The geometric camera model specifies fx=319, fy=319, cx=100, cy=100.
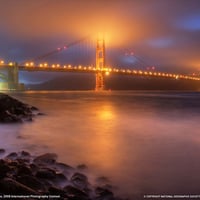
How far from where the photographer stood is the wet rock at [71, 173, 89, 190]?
3208mm

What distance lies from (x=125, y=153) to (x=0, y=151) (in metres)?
1.92

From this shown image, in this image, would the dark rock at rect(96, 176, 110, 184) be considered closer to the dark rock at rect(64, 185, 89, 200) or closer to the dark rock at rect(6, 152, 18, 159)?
the dark rock at rect(64, 185, 89, 200)

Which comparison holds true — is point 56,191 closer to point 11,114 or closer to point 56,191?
point 56,191

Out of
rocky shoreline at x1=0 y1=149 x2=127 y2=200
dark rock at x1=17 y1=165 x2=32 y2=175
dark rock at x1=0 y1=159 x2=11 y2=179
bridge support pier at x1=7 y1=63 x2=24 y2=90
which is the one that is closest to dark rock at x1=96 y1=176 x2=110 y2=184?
rocky shoreline at x1=0 y1=149 x2=127 y2=200

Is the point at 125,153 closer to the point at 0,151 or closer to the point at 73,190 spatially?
the point at 0,151

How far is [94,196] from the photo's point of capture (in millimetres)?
2906

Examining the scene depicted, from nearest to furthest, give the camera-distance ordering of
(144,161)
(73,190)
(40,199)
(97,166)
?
(40,199) < (73,190) < (97,166) < (144,161)

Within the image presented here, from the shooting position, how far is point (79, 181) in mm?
3307

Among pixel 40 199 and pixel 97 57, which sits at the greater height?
Result: pixel 97 57

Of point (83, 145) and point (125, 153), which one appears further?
point (83, 145)

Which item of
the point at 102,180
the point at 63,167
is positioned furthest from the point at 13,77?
the point at 102,180

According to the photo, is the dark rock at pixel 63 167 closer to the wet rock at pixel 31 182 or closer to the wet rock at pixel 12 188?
the wet rock at pixel 31 182

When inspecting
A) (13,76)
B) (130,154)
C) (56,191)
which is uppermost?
(13,76)

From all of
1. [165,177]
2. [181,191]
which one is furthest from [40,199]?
[165,177]
